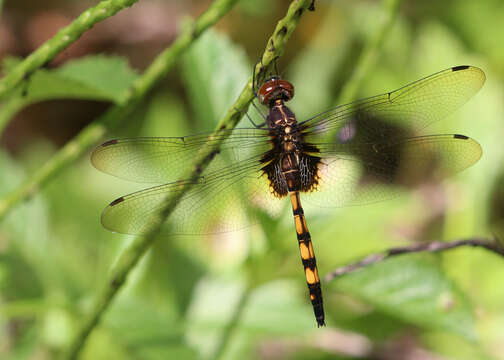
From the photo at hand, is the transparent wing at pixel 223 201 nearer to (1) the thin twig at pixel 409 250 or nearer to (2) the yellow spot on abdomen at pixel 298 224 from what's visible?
(2) the yellow spot on abdomen at pixel 298 224

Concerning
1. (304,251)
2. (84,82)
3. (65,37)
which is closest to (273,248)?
(304,251)

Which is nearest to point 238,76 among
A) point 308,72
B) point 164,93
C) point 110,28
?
point 308,72

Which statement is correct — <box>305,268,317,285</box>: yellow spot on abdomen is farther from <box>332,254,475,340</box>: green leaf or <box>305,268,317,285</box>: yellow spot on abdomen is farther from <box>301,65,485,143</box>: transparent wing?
<box>301,65,485,143</box>: transparent wing

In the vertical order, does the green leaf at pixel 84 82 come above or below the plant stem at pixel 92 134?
above

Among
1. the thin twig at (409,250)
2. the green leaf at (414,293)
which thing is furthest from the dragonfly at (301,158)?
the thin twig at (409,250)

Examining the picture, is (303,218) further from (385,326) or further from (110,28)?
(110,28)
